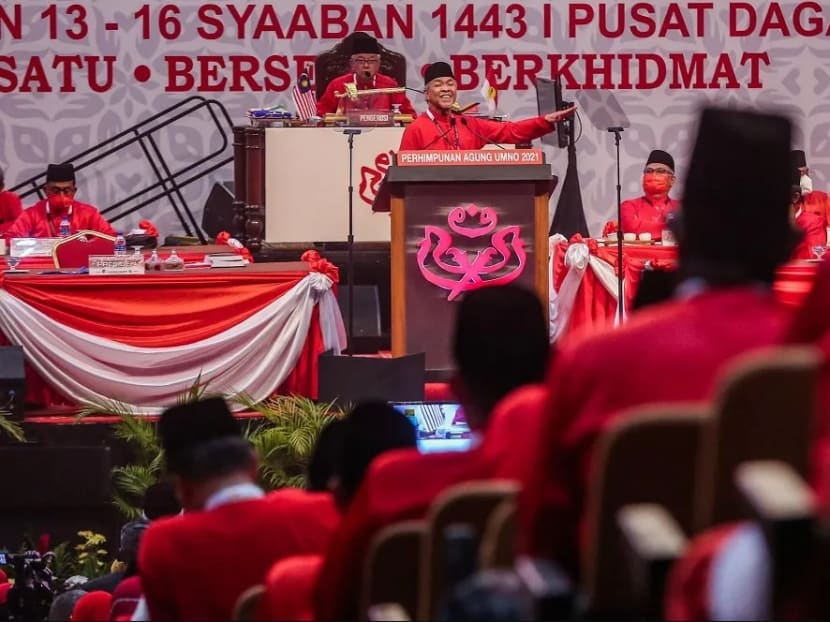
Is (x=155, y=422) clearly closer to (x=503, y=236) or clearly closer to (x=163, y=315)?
(x=163, y=315)

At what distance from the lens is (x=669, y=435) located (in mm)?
2102

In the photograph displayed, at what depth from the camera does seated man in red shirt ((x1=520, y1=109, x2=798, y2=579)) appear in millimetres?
2238

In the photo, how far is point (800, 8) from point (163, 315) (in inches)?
313

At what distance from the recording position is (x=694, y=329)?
7.45ft

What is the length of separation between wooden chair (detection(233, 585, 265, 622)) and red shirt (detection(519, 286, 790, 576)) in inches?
46.5

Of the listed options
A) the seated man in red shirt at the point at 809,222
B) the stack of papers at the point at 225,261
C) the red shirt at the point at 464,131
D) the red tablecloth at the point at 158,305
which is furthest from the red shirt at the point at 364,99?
the seated man in red shirt at the point at 809,222

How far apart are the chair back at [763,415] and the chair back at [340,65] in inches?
460

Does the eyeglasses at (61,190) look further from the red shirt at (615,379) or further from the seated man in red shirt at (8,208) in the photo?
the red shirt at (615,379)

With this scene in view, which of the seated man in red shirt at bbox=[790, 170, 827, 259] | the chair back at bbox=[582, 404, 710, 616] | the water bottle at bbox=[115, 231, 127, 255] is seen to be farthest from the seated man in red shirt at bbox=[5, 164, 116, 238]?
the chair back at bbox=[582, 404, 710, 616]

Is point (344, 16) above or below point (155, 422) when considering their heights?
above

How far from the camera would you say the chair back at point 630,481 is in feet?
6.88

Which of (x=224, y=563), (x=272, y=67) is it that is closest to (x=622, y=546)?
(x=224, y=563)

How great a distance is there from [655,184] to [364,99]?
255 cm

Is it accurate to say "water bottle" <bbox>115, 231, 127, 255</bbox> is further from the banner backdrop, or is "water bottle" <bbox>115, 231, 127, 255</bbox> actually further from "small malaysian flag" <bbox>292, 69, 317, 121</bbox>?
the banner backdrop
